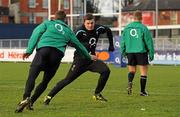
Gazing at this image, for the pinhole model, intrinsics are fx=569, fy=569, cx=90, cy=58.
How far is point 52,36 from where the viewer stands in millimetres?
10453

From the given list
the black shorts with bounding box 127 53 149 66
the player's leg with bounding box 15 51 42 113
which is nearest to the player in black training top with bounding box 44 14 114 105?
the player's leg with bounding box 15 51 42 113

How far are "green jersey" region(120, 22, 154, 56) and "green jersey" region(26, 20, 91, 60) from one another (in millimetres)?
3605

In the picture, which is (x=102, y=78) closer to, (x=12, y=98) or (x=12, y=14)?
(x=12, y=98)

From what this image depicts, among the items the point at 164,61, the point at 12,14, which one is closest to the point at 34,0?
the point at 12,14

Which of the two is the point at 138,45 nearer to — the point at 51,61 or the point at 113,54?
the point at 51,61

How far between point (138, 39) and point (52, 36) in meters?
4.02

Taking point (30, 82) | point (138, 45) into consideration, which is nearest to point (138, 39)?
point (138, 45)

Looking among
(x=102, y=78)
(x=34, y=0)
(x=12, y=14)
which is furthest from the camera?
(x=34, y=0)

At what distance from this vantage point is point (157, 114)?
9.84 m

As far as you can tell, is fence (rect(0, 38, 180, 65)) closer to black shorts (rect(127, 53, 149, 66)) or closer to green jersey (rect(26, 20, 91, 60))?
black shorts (rect(127, 53, 149, 66))

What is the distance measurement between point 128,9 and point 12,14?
56.1 ft

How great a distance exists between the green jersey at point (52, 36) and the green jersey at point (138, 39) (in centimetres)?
360

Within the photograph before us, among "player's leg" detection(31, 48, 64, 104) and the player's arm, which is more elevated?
the player's arm

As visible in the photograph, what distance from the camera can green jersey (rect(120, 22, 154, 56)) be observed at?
13913 mm
